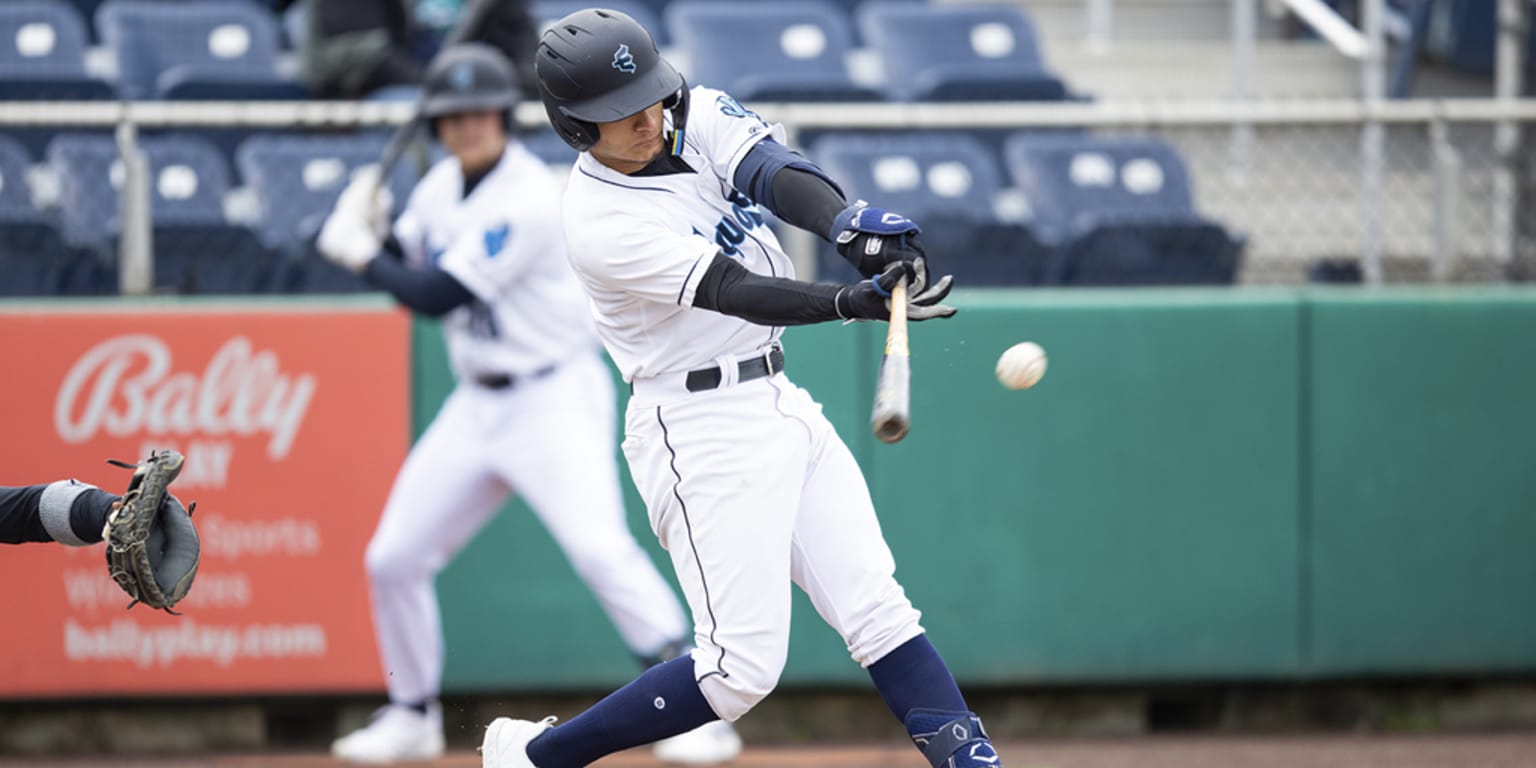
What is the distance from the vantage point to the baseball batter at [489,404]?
522cm

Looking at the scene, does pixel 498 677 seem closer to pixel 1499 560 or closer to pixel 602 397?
pixel 602 397

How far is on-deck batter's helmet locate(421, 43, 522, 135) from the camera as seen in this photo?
17.5ft

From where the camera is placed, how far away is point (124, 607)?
5.71 meters

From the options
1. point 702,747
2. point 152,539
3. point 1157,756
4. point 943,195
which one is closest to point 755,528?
point 152,539

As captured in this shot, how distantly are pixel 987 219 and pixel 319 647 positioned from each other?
9.12 feet

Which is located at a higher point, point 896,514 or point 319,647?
point 896,514

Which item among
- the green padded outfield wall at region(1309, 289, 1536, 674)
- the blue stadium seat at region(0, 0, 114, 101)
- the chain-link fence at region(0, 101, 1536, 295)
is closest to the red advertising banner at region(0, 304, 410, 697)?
the chain-link fence at region(0, 101, 1536, 295)

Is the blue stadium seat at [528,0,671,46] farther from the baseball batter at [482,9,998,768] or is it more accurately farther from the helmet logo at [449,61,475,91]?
the baseball batter at [482,9,998,768]

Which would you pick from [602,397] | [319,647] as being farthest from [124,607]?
[602,397]

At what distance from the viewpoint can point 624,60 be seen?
334cm

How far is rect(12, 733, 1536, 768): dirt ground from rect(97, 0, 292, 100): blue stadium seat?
3.18 m

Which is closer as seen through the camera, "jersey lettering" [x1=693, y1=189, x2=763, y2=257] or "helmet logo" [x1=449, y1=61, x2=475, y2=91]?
"jersey lettering" [x1=693, y1=189, x2=763, y2=257]

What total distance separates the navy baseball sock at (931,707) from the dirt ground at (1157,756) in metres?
1.97

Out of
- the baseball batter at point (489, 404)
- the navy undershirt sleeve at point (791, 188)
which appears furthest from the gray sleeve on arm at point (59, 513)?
the baseball batter at point (489, 404)
